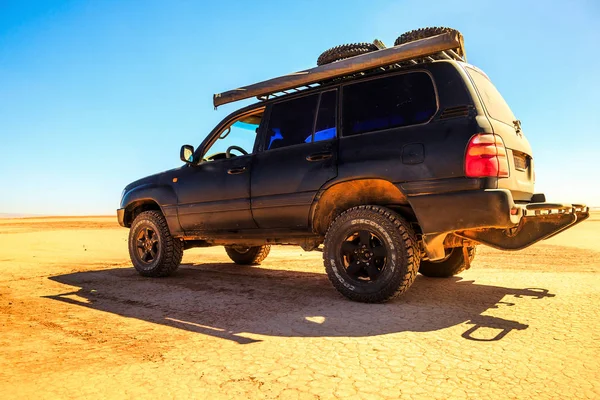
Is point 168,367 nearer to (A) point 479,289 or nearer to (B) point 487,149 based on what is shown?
(B) point 487,149

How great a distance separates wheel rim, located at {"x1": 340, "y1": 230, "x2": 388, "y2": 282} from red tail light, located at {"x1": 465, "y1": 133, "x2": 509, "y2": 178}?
3.29 feet

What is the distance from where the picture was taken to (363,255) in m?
3.66

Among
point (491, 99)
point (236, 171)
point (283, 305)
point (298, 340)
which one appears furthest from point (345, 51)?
point (298, 340)

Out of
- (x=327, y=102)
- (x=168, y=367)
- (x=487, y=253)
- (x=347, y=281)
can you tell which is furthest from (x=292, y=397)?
(x=487, y=253)

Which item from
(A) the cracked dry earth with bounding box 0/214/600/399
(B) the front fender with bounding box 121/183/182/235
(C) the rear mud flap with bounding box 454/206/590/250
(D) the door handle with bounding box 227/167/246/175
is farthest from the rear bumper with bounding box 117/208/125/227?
(C) the rear mud flap with bounding box 454/206/590/250

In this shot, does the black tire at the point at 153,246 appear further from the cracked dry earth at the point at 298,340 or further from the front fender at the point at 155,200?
the cracked dry earth at the point at 298,340

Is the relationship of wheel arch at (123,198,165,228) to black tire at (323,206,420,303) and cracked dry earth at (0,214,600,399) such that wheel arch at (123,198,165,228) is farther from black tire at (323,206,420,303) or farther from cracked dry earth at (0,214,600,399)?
black tire at (323,206,420,303)

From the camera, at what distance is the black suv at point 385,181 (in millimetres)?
3154

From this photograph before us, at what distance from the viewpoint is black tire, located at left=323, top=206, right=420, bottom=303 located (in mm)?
3414

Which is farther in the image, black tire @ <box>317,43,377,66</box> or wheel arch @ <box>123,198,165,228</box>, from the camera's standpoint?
wheel arch @ <box>123,198,165,228</box>

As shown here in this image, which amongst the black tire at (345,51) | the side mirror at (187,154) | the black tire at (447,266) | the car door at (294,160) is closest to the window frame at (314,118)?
the car door at (294,160)

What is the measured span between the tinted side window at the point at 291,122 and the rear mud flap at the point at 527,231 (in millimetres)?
1936

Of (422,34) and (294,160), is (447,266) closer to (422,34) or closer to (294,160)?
(294,160)

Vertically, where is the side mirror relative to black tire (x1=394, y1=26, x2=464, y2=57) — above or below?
below
